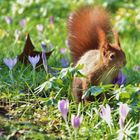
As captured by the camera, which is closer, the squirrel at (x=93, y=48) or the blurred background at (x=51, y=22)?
the squirrel at (x=93, y=48)

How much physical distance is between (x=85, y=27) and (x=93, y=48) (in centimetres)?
15

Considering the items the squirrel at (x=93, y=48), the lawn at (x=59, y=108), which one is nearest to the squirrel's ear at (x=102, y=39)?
the squirrel at (x=93, y=48)

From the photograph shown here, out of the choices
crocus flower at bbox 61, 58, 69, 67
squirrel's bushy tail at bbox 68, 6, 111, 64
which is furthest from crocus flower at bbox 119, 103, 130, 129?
crocus flower at bbox 61, 58, 69, 67

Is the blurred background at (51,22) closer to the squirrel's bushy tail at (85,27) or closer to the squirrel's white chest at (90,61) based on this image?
the squirrel's bushy tail at (85,27)

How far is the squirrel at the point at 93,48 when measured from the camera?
318 centimetres

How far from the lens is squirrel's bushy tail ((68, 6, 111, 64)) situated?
3602 millimetres

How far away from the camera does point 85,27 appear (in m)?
3.64

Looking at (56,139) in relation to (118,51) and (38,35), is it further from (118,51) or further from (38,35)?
(38,35)

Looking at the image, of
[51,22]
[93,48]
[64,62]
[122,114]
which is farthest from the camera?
[51,22]

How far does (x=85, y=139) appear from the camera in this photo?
111 inches

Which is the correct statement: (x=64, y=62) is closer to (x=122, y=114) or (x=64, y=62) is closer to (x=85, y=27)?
(x=85, y=27)

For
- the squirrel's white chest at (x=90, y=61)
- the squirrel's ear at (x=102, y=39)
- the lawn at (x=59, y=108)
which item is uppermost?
the squirrel's ear at (x=102, y=39)

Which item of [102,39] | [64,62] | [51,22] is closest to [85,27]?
[102,39]

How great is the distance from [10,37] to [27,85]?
79.1 inches
